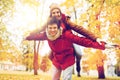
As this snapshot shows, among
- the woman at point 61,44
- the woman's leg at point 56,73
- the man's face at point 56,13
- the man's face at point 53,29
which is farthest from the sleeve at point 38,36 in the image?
the woman's leg at point 56,73

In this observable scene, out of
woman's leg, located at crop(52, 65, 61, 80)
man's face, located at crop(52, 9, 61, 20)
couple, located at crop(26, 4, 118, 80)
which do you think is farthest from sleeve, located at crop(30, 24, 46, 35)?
woman's leg, located at crop(52, 65, 61, 80)

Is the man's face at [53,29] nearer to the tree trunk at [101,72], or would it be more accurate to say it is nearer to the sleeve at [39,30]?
the sleeve at [39,30]

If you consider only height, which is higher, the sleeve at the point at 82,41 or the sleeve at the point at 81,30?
the sleeve at the point at 81,30

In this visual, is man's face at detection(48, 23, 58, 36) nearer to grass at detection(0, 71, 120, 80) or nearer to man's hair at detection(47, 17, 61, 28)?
man's hair at detection(47, 17, 61, 28)

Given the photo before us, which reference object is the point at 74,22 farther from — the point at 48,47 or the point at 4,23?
the point at 4,23

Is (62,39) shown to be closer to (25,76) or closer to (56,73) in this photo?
(56,73)

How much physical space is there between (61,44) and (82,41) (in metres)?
0.25

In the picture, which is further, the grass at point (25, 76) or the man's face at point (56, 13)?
the grass at point (25, 76)

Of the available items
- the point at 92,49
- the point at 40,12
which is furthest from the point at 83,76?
the point at 40,12

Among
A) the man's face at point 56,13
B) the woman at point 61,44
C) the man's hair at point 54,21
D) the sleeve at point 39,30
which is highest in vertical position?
the man's face at point 56,13

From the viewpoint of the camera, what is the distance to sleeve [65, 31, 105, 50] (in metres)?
4.03

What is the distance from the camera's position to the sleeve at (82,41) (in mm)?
4027

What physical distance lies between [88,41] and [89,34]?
90 mm

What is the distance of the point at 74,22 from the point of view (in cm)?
414
